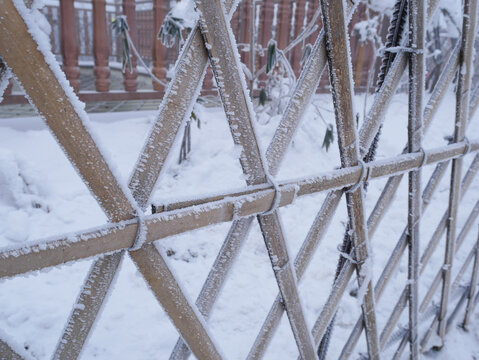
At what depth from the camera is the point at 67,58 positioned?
2.99 meters

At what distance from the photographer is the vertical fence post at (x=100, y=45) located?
298cm

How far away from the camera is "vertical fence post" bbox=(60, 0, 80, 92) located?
2.83 m

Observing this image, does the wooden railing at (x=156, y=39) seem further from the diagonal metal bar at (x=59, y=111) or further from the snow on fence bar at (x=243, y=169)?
the diagonal metal bar at (x=59, y=111)

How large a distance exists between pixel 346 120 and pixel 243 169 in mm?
375

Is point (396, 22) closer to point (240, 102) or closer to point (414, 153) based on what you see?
point (414, 153)

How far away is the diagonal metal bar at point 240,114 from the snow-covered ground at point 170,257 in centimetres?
→ 5

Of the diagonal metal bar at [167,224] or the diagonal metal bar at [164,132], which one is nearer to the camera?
the diagonal metal bar at [167,224]

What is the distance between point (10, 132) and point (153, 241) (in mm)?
3115

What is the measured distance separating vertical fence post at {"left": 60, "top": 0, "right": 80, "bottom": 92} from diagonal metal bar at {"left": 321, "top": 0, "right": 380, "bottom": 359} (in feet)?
9.45

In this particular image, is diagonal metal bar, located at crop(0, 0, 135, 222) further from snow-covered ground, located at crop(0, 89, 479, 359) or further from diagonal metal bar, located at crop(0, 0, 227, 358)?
snow-covered ground, located at crop(0, 89, 479, 359)

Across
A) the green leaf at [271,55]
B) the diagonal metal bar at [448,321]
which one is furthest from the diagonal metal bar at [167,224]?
the green leaf at [271,55]

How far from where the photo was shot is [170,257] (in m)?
2.45

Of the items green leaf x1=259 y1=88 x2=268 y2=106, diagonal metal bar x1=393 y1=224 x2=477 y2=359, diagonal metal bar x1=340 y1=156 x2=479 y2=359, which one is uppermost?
green leaf x1=259 y1=88 x2=268 y2=106

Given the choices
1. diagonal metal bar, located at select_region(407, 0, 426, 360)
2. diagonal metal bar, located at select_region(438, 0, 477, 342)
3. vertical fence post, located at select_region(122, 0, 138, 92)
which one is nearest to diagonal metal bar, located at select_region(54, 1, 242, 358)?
diagonal metal bar, located at select_region(407, 0, 426, 360)
